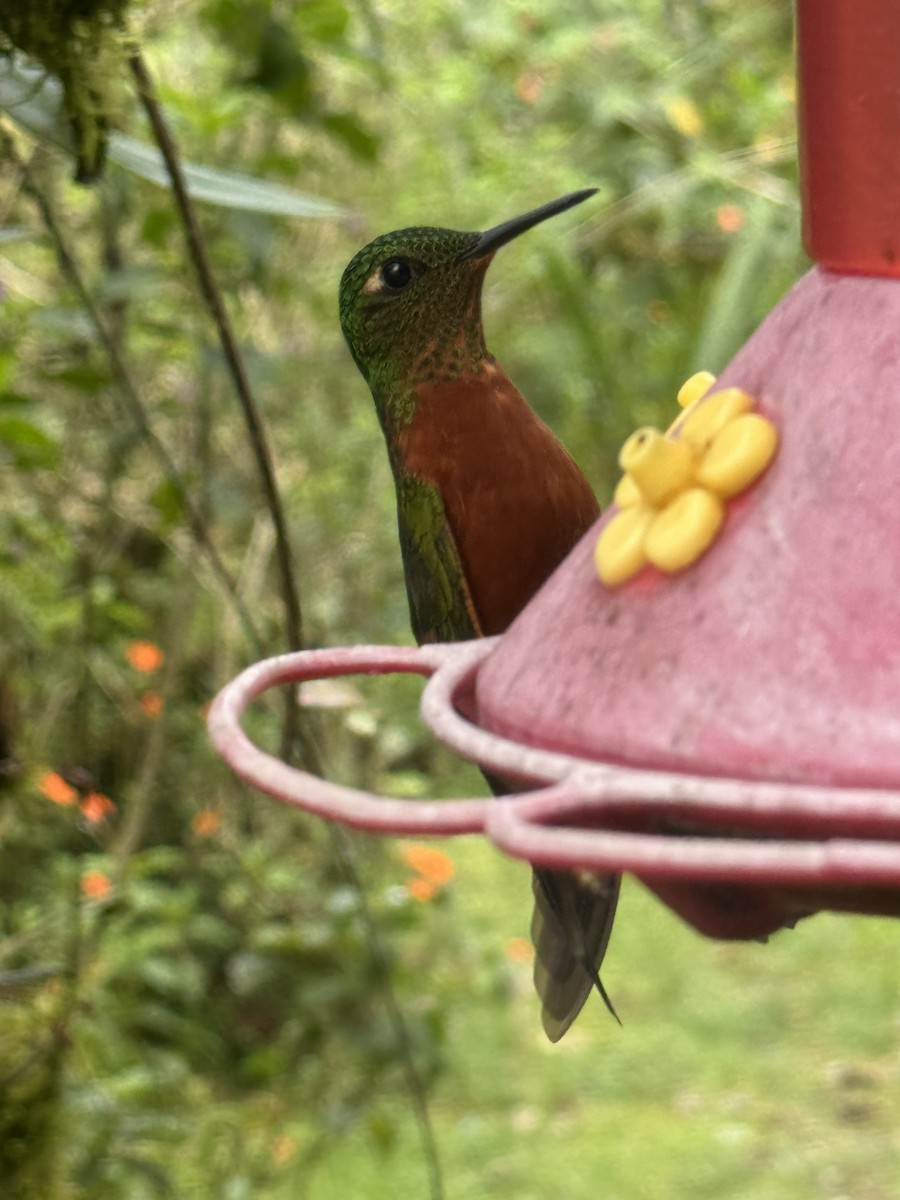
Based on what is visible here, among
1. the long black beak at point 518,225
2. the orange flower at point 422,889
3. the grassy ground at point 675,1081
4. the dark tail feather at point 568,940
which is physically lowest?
the grassy ground at point 675,1081

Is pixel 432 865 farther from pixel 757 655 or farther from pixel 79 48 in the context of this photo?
pixel 757 655

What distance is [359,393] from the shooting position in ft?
14.7

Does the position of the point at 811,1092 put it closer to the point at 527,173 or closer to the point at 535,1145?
the point at 535,1145

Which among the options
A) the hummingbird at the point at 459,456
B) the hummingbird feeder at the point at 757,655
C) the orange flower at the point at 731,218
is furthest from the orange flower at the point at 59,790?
the orange flower at the point at 731,218

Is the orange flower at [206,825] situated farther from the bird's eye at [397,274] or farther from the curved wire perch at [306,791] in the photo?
the curved wire perch at [306,791]

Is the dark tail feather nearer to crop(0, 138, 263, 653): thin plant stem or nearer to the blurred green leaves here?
crop(0, 138, 263, 653): thin plant stem

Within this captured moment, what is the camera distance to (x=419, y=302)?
1646mm

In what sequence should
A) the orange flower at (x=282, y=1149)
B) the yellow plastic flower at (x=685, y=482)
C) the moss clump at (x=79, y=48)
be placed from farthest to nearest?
the orange flower at (x=282, y=1149), the moss clump at (x=79, y=48), the yellow plastic flower at (x=685, y=482)

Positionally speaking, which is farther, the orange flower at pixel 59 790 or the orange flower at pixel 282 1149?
the orange flower at pixel 282 1149

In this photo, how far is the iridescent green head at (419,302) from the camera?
1613 millimetres

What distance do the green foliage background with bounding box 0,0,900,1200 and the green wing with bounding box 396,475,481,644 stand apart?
0.71 meters

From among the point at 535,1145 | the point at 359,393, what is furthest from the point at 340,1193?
the point at 359,393

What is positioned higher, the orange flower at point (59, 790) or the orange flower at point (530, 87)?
the orange flower at point (530, 87)

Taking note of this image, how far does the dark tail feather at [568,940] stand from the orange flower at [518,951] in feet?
8.81
